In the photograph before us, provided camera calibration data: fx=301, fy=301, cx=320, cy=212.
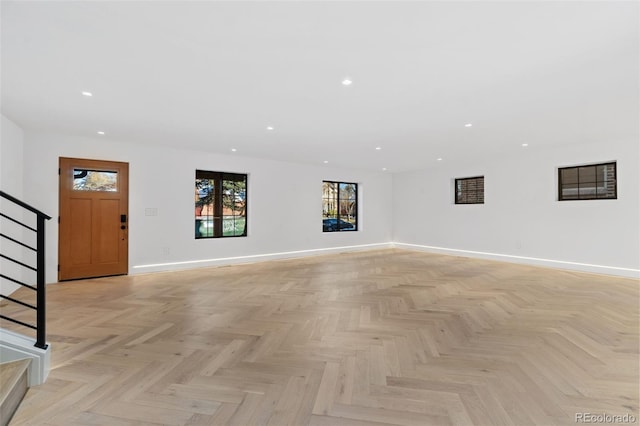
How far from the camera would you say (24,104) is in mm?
3480

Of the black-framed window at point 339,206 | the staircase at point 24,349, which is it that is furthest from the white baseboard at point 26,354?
the black-framed window at point 339,206

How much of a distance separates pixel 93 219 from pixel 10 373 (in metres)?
3.90

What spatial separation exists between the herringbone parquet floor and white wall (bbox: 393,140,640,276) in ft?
4.25

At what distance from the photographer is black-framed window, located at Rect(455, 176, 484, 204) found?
755 centimetres

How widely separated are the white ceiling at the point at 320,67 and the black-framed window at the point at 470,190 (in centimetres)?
289

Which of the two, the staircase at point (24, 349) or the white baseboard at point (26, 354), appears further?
the white baseboard at point (26, 354)

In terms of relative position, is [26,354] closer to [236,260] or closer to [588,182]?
[236,260]

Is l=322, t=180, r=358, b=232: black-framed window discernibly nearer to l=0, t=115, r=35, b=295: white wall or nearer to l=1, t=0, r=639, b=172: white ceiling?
l=1, t=0, r=639, b=172: white ceiling

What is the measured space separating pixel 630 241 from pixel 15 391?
26.0 feet

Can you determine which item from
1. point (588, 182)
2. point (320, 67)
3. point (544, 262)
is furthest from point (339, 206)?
point (320, 67)

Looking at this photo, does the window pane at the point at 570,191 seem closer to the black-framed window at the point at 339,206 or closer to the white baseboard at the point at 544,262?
the white baseboard at the point at 544,262

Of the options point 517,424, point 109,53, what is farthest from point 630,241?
point 109,53

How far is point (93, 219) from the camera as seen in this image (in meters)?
5.10

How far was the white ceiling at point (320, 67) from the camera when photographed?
6.26 feet
